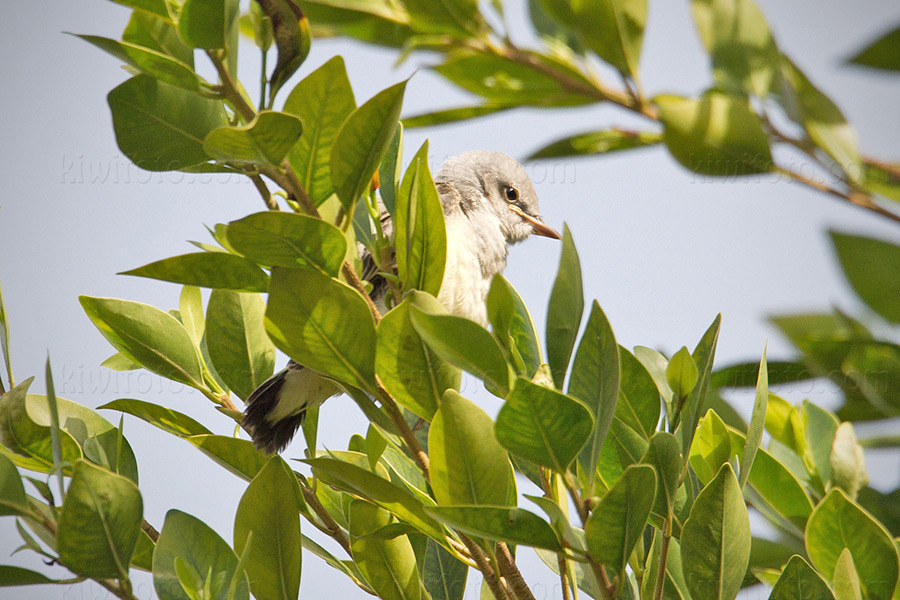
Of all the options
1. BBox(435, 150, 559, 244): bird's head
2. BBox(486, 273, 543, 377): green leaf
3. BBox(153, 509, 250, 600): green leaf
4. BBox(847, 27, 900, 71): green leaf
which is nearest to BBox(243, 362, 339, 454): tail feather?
BBox(153, 509, 250, 600): green leaf

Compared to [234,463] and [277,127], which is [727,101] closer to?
[277,127]

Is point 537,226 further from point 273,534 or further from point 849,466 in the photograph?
point 273,534

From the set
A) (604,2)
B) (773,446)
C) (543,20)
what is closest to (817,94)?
(604,2)

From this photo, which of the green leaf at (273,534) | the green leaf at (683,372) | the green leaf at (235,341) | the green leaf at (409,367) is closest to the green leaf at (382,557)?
the green leaf at (273,534)

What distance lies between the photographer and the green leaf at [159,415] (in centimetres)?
138

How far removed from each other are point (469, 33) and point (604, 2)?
0.56ft

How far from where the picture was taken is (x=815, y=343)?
2.36 feet

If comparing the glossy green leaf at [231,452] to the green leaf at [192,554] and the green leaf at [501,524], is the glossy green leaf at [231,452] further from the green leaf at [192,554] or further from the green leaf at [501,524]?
the green leaf at [501,524]

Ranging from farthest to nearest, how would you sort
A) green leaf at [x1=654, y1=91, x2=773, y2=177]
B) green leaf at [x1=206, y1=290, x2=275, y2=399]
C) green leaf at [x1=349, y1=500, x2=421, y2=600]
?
green leaf at [x1=206, y1=290, x2=275, y2=399] → green leaf at [x1=349, y1=500, x2=421, y2=600] → green leaf at [x1=654, y1=91, x2=773, y2=177]

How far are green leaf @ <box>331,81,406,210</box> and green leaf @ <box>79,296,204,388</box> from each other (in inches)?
19.8

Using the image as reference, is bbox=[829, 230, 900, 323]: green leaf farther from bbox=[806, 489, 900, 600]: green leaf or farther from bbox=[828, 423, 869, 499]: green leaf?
bbox=[828, 423, 869, 499]: green leaf

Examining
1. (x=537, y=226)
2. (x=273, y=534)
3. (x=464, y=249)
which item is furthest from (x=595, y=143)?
(x=537, y=226)

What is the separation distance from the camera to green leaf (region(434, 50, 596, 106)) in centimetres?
94

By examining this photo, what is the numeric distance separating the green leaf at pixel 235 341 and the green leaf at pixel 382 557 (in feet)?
1.25
